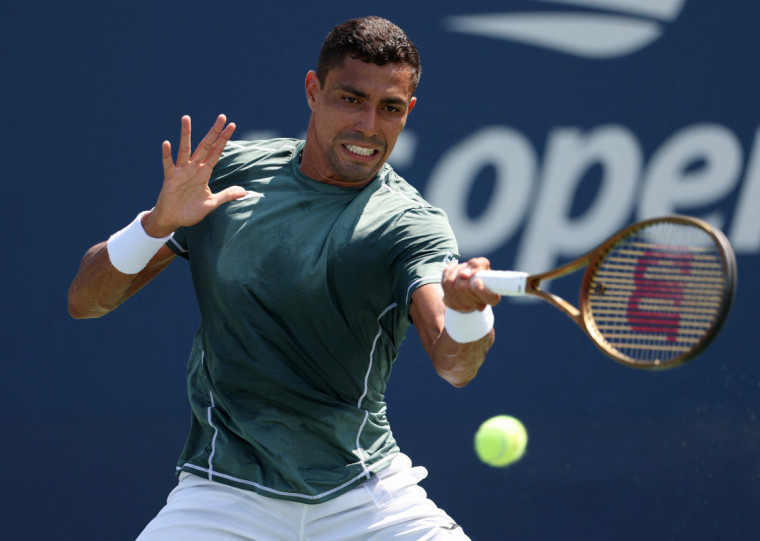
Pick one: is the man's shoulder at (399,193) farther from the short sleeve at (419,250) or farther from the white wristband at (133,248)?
the white wristband at (133,248)

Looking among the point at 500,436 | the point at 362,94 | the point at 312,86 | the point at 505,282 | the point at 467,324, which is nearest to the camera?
the point at 505,282

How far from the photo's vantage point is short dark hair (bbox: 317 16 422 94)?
289 centimetres

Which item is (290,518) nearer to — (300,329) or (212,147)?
(300,329)

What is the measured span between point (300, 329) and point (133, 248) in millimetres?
483

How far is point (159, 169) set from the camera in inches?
170

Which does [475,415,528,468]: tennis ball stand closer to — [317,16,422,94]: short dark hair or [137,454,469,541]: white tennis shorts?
[137,454,469,541]: white tennis shorts

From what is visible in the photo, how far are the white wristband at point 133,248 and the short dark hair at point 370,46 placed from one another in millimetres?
665

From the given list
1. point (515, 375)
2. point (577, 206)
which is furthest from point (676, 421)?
point (577, 206)

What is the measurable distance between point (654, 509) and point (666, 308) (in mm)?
2229

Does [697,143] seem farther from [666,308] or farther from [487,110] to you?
[666,308]

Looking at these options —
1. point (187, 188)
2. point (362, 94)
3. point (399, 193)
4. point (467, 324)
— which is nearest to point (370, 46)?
point (362, 94)

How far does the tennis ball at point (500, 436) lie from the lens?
14.5 feet

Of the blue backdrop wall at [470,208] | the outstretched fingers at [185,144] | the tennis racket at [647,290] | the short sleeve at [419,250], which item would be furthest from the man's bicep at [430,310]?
the blue backdrop wall at [470,208]

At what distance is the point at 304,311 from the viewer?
277 centimetres
